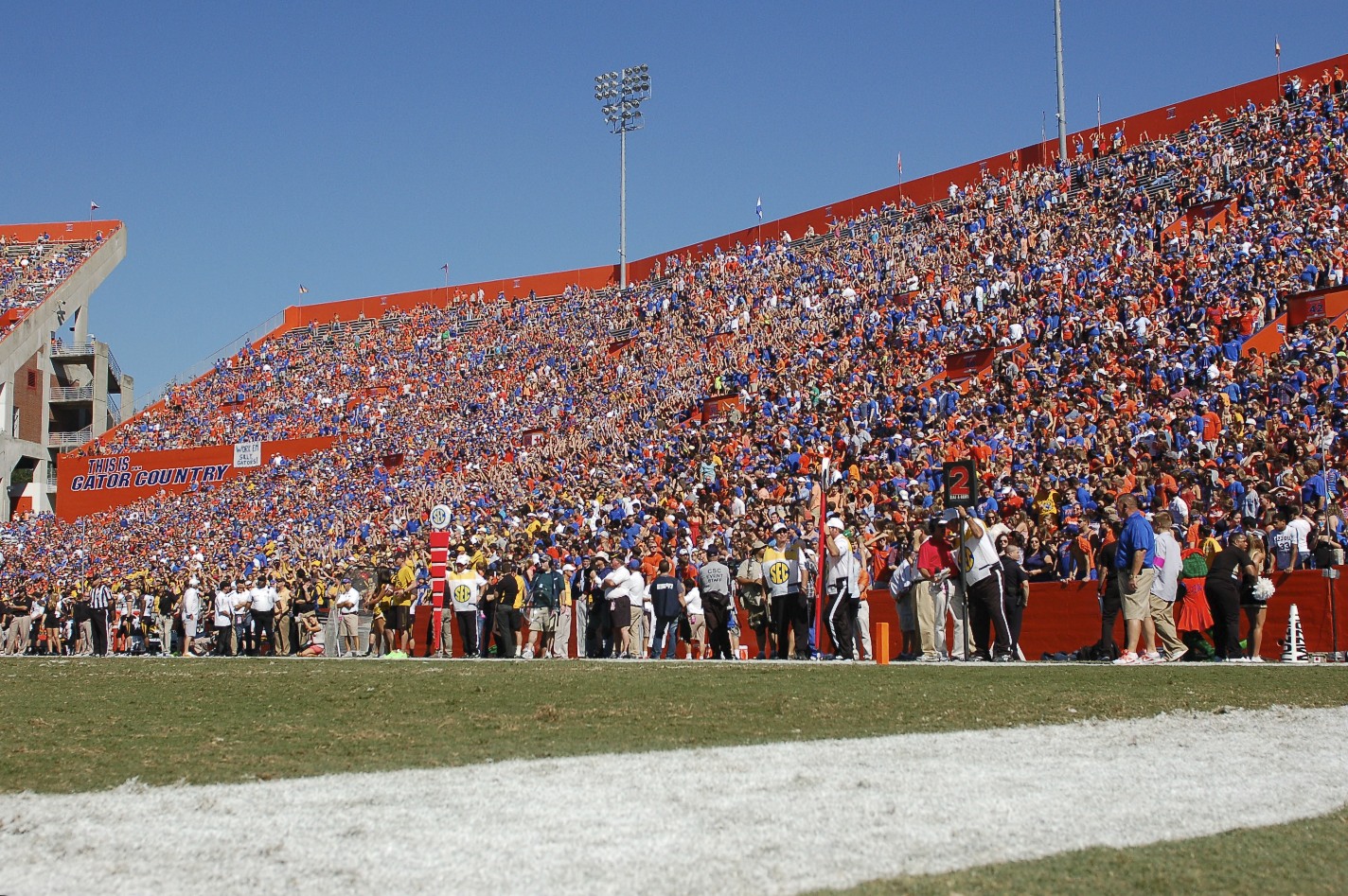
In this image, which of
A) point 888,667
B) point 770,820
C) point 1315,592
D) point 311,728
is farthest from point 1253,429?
point 770,820

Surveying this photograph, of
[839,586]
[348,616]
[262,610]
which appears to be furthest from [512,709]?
[262,610]

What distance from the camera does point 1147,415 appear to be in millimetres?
22281

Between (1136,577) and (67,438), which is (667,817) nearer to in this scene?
(1136,577)

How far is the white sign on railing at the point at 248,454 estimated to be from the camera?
1934 inches

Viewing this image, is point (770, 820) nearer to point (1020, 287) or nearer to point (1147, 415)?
point (1147, 415)

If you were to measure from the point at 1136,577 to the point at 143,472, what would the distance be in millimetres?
46197

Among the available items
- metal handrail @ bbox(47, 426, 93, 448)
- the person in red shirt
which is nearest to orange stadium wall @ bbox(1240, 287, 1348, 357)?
the person in red shirt

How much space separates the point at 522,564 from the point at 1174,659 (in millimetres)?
11540

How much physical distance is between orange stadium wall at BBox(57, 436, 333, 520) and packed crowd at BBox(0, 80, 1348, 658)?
1227 mm

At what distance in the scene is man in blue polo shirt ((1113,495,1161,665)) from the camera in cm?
1377

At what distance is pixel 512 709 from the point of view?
9688 millimetres

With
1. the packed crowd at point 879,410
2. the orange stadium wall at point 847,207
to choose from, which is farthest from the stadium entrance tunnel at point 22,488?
the orange stadium wall at point 847,207

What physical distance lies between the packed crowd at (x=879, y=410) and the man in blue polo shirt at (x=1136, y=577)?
7 centimetres

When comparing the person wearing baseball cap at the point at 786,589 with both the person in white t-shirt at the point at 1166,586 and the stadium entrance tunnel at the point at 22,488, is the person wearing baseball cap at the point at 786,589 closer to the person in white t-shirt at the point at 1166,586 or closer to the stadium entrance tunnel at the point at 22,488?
the person in white t-shirt at the point at 1166,586
